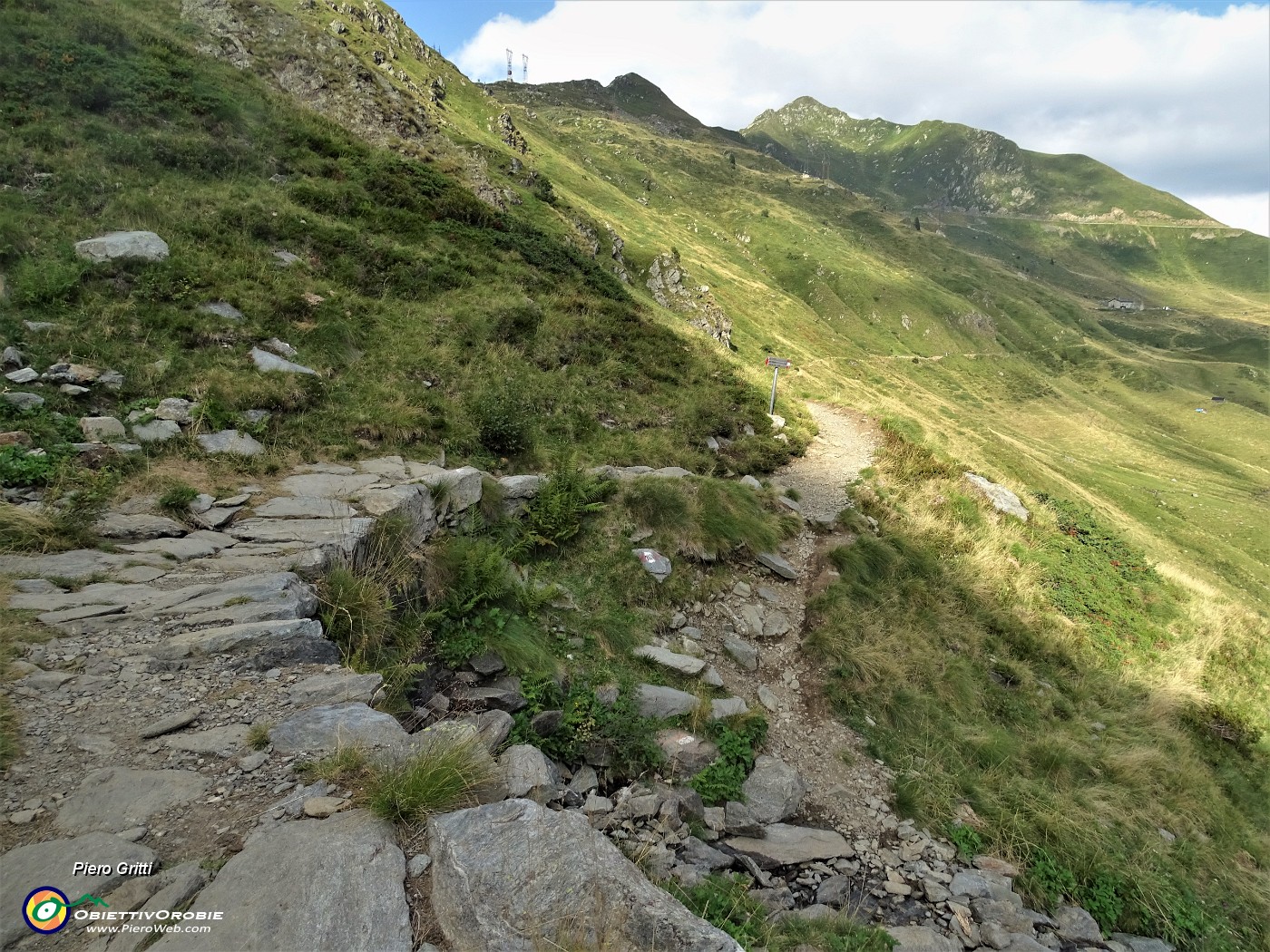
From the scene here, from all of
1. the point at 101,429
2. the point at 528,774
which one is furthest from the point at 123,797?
the point at 101,429

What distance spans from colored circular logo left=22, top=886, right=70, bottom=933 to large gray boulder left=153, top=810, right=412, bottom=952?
548 millimetres

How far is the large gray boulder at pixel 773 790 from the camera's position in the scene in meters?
6.77

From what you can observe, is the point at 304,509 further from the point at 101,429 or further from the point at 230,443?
the point at 101,429

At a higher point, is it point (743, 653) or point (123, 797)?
point (123, 797)

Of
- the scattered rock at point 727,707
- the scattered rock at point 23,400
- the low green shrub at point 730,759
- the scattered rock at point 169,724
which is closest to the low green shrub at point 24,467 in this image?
the scattered rock at point 23,400

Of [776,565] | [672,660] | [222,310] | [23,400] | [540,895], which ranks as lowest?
[672,660]

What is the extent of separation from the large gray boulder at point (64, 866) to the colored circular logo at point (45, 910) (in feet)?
0.09

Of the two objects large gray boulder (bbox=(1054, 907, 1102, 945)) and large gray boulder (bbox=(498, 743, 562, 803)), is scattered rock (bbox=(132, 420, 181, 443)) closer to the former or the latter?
large gray boulder (bbox=(498, 743, 562, 803))

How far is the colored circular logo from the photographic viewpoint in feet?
9.16

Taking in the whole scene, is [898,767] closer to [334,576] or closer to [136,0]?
[334,576]

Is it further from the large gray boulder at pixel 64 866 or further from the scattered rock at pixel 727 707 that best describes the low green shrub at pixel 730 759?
the large gray boulder at pixel 64 866

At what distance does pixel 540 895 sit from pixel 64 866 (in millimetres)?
2565

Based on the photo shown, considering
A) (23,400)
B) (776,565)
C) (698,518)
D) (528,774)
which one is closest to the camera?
(528,774)

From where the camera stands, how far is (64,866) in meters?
3.05
